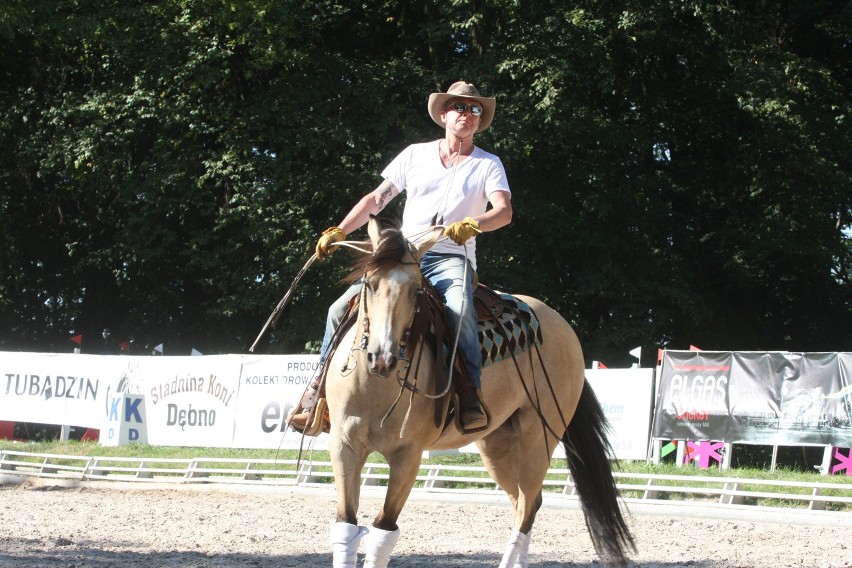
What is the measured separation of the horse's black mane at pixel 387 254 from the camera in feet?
18.3

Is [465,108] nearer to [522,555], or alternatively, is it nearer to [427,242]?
[427,242]

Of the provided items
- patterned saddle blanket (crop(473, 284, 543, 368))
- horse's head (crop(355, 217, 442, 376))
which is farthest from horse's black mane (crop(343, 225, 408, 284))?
patterned saddle blanket (crop(473, 284, 543, 368))

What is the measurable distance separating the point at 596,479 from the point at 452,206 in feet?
8.04

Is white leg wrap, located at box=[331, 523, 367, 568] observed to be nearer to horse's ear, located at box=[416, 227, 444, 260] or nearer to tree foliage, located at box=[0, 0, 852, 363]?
horse's ear, located at box=[416, 227, 444, 260]

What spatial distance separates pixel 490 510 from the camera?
12117 millimetres

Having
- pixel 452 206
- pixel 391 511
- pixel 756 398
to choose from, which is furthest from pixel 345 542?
pixel 756 398

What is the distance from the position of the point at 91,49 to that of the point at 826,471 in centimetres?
1869

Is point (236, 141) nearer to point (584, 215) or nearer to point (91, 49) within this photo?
point (91, 49)

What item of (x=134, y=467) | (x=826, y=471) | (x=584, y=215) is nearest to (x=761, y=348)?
(x=584, y=215)

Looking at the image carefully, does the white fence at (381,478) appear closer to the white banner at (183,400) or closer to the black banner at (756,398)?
the white banner at (183,400)

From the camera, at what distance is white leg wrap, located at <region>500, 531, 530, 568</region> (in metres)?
6.79

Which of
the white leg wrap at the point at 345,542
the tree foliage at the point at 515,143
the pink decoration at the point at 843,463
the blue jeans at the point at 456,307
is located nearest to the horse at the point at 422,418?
the white leg wrap at the point at 345,542

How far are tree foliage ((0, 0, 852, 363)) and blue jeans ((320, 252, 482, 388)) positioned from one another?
14.6m

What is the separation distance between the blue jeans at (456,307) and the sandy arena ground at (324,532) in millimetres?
2107
